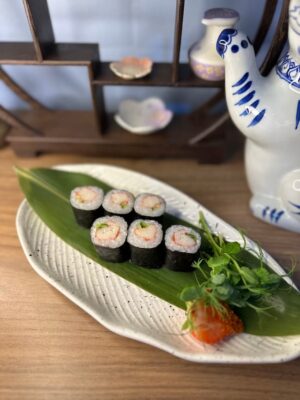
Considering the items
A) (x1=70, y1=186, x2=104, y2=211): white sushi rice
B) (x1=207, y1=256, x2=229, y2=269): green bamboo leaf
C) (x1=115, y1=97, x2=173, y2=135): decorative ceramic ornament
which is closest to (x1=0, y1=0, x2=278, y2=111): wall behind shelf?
(x1=115, y1=97, x2=173, y2=135): decorative ceramic ornament

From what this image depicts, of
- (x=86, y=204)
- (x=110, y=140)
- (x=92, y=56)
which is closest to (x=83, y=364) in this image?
(x=86, y=204)

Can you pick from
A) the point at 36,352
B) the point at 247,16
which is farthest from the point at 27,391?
→ the point at 247,16

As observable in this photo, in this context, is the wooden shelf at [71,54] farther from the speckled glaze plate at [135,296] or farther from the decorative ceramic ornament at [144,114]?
the speckled glaze plate at [135,296]

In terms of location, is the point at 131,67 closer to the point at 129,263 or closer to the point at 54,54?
the point at 54,54

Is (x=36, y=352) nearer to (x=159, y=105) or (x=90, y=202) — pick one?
(x=90, y=202)

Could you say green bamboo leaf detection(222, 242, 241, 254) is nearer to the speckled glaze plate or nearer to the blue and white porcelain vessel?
the speckled glaze plate

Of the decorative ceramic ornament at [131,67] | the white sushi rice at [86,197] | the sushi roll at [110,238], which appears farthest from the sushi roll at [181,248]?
the decorative ceramic ornament at [131,67]
